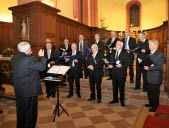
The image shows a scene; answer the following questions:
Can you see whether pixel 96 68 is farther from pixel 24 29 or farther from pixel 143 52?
pixel 24 29

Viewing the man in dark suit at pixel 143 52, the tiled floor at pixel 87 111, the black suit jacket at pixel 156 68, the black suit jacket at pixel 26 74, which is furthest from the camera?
the man in dark suit at pixel 143 52

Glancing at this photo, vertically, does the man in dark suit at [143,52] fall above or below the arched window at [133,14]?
below

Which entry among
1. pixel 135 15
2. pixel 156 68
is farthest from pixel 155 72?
pixel 135 15

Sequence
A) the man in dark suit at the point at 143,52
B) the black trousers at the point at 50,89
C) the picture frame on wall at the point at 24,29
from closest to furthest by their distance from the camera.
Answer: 1. the man in dark suit at the point at 143,52
2. the black trousers at the point at 50,89
3. the picture frame on wall at the point at 24,29

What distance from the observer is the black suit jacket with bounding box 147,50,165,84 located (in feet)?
14.4

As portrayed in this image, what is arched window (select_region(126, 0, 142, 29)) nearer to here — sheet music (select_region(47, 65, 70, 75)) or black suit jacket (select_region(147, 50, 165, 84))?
black suit jacket (select_region(147, 50, 165, 84))

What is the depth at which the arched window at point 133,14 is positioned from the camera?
629 inches

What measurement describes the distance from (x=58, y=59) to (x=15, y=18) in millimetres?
3945

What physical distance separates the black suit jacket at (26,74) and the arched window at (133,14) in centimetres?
1391

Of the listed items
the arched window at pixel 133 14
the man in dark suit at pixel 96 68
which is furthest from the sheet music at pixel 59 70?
the arched window at pixel 133 14

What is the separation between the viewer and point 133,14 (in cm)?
1630

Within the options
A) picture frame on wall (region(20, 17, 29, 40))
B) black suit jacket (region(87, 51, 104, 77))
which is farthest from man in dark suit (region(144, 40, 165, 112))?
picture frame on wall (region(20, 17, 29, 40))

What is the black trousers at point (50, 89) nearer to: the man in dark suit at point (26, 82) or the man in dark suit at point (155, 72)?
the man in dark suit at point (26, 82)

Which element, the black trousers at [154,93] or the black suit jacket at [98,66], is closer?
the black trousers at [154,93]
